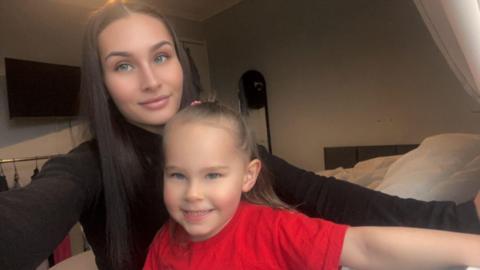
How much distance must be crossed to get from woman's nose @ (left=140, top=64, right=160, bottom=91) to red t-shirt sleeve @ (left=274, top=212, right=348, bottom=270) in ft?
1.26

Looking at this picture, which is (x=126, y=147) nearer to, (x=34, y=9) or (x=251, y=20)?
(x=34, y=9)

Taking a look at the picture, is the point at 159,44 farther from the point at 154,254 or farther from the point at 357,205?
the point at 357,205

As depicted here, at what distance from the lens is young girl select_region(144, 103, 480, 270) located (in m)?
0.54

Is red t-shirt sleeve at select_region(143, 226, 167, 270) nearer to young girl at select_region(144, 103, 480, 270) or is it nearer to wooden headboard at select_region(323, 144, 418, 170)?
young girl at select_region(144, 103, 480, 270)

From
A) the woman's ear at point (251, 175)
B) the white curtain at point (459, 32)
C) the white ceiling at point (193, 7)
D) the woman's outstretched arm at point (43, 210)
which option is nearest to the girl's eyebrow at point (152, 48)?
the woman's outstretched arm at point (43, 210)

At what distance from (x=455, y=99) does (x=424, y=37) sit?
0.45m

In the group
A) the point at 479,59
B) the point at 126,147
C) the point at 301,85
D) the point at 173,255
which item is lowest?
the point at 173,255

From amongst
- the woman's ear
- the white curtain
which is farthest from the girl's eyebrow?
the white curtain

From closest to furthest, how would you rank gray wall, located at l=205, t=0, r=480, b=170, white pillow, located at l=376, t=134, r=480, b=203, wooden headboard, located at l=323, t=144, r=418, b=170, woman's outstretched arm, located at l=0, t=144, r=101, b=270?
woman's outstretched arm, located at l=0, t=144, r=101, b=270 < white pillow, located at l=376, t=134, r=480, b=203 < gray wall, located at l=205, t=0, r=480, b=170 < wooden headboard, located at l=323, t=144, r=418, b=170

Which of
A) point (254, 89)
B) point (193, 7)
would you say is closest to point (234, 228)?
point (254, 89)

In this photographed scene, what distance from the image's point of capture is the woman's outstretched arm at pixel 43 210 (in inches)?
18.3

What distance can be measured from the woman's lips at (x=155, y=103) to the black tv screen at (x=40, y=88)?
6.86 feet

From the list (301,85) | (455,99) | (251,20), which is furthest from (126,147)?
(251,20)

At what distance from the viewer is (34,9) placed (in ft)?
9.73
